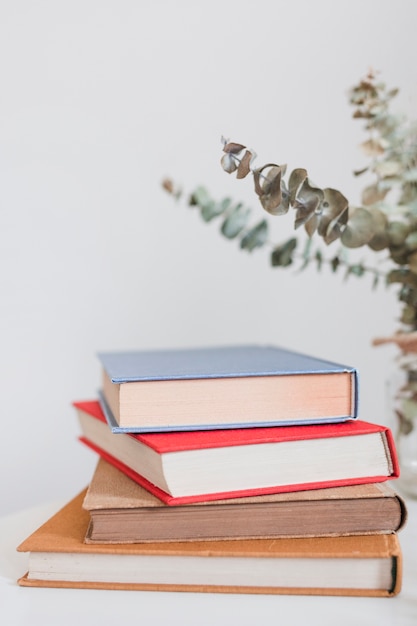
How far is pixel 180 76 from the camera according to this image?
52.0 inches

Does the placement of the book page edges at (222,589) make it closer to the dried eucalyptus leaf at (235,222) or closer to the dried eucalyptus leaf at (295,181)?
the dried eucalyptus leaf at (295,181)

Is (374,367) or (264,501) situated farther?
(374,367)

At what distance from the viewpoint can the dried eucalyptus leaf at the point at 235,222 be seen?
94 centimetres

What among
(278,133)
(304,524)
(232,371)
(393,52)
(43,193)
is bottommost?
(304,524)

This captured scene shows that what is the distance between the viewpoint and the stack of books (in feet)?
1.97

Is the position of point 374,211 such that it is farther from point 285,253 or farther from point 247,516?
point 247,516

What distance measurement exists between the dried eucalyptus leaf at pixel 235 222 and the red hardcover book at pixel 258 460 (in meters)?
0.35

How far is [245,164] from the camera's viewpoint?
2.00ft

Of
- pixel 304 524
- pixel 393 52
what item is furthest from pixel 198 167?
pixel 304 524

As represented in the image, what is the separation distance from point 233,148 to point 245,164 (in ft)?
0.06

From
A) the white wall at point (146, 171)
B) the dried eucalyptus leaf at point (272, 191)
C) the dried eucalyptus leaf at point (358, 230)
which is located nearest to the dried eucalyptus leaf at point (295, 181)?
the dried eucalyptus leaf at point (272, 191)

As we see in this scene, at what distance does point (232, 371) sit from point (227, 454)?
89 millimetres

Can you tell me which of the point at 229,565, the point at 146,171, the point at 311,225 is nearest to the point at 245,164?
the point at 311,225

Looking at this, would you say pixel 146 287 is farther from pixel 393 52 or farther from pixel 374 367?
pixel 393 52
